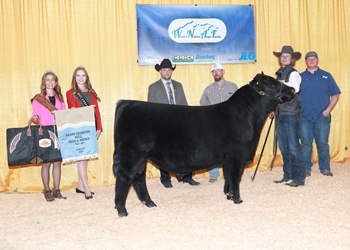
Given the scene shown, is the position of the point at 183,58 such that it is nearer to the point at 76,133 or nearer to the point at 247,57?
the point at 247,57

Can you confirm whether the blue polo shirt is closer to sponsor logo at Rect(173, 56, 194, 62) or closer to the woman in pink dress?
sponsor logo at Rect(173, 56, 194, 62)

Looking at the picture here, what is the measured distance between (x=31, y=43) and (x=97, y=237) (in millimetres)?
3450

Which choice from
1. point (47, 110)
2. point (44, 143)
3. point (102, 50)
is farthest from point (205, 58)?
point (44, 143)

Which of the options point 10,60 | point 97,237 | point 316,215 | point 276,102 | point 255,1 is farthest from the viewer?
point 255,1

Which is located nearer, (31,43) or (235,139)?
(235,139)

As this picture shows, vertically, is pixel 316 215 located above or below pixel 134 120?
below

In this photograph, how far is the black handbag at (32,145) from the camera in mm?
3881

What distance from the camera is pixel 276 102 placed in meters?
3.86

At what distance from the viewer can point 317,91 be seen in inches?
203

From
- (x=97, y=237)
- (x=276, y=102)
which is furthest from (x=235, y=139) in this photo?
(x=97, y=237)

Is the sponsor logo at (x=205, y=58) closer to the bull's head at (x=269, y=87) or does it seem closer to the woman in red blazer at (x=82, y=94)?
the bull's head at (x=269, y=87)

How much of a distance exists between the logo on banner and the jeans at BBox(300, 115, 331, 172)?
214cm

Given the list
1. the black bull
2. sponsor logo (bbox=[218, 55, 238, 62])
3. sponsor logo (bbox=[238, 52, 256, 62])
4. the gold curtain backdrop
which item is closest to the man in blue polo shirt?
the gold curtain backdrop

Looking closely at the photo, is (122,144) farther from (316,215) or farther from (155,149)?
(316,215)
